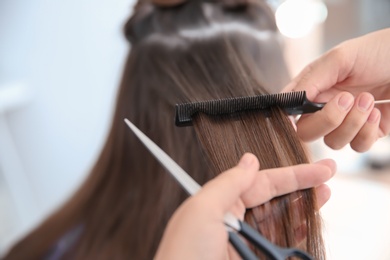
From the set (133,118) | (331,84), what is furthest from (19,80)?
(331,84)

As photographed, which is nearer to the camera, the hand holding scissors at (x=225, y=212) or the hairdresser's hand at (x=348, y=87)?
the hand holding scissors at (x=225, y=212)

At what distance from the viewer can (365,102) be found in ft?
2.22

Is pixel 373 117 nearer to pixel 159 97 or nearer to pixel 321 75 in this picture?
pixel 321 75

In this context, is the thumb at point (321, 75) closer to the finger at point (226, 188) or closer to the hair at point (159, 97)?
the hair at point (159, 97)

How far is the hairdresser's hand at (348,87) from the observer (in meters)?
0.68

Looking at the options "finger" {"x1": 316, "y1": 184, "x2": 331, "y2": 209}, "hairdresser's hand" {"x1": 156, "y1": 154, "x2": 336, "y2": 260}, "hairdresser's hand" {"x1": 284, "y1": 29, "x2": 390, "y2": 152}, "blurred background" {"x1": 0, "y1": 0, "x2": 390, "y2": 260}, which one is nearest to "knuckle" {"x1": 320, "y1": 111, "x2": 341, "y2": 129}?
"hairdresser's hand" {"x1": 284, "y1": 29, "x2": 390, "y2": 152}

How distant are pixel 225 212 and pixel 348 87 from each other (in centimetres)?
46

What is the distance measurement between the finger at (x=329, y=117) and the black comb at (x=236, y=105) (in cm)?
4

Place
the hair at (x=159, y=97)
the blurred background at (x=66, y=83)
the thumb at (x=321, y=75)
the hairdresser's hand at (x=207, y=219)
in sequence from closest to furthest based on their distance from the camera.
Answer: the hairdresser's hand at (x=207, y=219) → the thumb at (x=321, y=75) → the hair at (x=159, y=97) → the blurred background at (x=66, y=83)

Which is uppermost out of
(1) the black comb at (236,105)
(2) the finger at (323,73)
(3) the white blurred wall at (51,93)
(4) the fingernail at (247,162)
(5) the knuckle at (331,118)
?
(4) the fingernail at (247,162)

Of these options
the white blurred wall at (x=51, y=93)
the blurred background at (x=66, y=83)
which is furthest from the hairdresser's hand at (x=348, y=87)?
the white blurred wall at (x=51, y=93)

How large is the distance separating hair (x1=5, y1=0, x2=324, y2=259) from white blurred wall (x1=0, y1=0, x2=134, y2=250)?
977 millimetres

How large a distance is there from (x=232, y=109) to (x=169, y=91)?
1.00 ft

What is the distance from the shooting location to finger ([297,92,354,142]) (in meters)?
0.66
